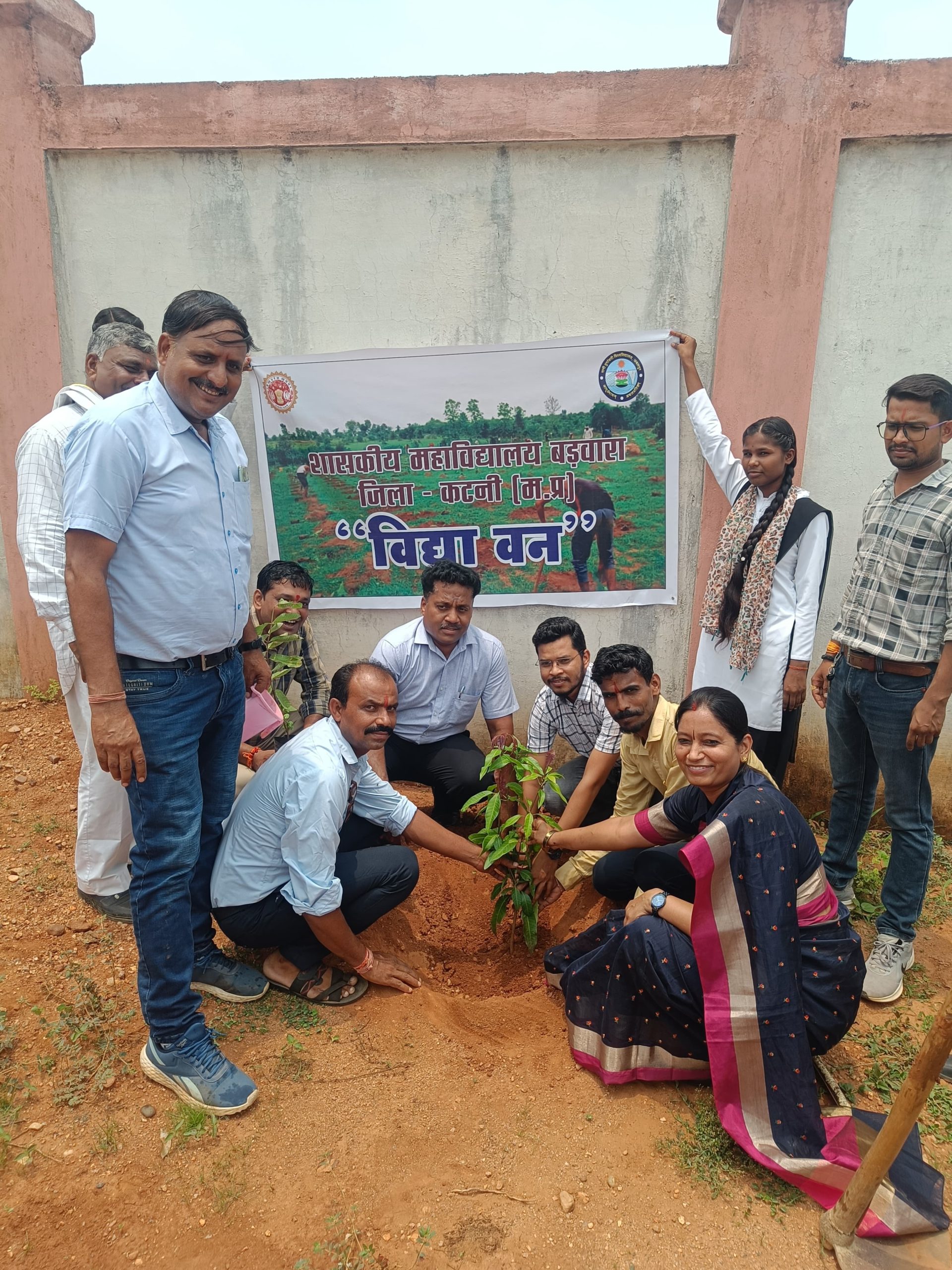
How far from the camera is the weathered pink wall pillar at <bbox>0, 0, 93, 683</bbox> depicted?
3.92m

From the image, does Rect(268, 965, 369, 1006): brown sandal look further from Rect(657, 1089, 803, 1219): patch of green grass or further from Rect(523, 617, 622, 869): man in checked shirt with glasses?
Rect(657, 1089, 803, 1219): patch of green grass

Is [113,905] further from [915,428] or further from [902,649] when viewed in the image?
[915,428]

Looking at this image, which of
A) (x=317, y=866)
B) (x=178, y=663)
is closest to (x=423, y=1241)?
(x=317, y=866)

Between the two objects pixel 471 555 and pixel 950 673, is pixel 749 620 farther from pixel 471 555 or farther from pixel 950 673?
pixel 471 555

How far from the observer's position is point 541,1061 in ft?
8.09

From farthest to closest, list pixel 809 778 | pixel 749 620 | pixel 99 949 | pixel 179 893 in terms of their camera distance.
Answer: pixel 809 778 → pixel 749 620 → pixel 99 949 → pixel 179 893

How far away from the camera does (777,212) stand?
3.68 m

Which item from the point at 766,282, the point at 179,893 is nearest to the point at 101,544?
the point at 179,893

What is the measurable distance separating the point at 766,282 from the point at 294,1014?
368 cm

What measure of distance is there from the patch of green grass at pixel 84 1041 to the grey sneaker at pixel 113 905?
13.0 inches

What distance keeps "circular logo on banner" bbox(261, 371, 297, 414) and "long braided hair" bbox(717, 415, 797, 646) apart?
232cm

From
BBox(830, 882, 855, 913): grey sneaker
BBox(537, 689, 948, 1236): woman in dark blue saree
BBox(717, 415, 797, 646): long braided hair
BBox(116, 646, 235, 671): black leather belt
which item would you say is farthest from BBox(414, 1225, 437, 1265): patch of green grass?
BBox(717, 415, 797, 646): long braided hair

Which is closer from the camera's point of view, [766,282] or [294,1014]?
[294,1014]

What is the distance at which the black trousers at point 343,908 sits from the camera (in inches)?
103
